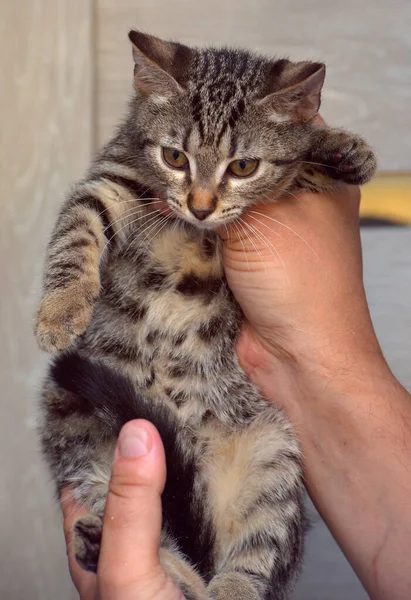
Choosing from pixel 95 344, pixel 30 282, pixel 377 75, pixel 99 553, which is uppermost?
pixel 377 75

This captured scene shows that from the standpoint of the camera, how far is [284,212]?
1.10 metres

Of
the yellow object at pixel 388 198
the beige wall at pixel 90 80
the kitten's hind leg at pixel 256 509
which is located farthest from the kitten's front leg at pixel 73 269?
the yellow object at pixel 388 198

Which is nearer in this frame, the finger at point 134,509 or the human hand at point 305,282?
the finger at point 134,509

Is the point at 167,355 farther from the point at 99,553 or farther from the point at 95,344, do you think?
the point at 99,553

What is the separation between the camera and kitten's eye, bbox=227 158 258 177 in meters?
1.03

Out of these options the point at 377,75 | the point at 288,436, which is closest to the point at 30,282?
the point at 288,436

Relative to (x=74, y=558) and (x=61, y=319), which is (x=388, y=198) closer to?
(x=61, y=319)

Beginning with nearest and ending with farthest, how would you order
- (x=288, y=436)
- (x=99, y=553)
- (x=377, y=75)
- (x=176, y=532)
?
(x=99, y=553), (x=176, y=532), (x=288, y=436), (x=377, y=75)

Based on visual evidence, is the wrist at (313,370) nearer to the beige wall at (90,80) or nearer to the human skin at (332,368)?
the human skin at (332,368)

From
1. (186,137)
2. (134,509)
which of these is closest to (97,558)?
(134,509)

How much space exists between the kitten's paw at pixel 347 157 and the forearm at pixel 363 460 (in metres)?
0.31

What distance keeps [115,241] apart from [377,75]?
3.03 feet

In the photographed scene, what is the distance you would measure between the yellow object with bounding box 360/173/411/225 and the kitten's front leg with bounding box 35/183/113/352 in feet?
2.58

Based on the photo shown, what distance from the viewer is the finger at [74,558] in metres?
1.00
